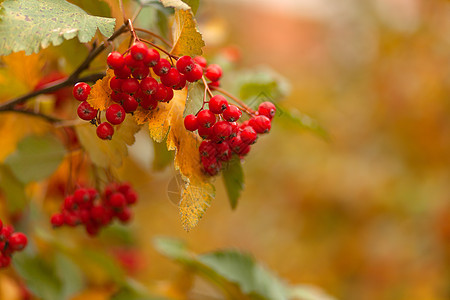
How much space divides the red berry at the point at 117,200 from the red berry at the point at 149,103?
1.14ft

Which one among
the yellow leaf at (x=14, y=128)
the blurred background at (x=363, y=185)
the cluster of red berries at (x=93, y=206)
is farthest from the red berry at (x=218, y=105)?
the blurred background at (x=363, y=185)

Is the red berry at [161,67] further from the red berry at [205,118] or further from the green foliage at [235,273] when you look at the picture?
the green foliage at [235,273]

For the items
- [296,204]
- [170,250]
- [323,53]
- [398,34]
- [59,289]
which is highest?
[323,53]

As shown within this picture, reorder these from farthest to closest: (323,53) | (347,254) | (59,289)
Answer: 1. (323,53)
2. (347,254)
3. (59,289)

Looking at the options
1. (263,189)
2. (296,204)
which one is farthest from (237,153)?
(263,189)

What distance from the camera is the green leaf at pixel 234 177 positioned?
752 millimetres

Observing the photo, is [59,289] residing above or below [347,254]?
below

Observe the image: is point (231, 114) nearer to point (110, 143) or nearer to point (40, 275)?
point (110, 143)

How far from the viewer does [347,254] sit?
2.43 meters

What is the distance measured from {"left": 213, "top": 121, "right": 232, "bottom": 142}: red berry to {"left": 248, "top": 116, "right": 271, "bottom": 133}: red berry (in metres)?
0.07

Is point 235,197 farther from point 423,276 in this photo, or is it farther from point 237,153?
point 423,276

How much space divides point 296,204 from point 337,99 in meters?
0.83

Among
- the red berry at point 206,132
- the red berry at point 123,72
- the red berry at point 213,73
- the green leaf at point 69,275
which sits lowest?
the green leaf at point 69,275

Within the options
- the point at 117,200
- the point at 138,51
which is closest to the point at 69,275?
the point at 117,200
